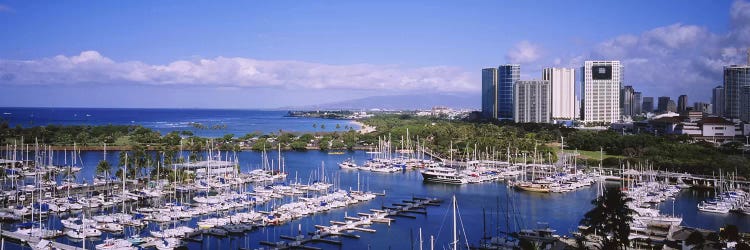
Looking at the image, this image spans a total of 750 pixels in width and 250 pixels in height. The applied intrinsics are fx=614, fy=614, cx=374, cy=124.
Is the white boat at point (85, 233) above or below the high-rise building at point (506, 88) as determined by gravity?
below

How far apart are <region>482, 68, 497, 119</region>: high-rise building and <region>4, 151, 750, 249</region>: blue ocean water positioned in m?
77.7

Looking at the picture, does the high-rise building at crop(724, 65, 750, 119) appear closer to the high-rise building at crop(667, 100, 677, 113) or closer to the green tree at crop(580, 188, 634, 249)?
the high-rise building at crop(667, 100, 677, 113)

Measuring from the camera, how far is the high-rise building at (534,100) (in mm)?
107562

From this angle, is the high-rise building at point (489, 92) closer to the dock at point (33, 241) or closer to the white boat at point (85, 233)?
the white boat at point (85, 233)

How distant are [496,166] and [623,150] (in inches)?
521

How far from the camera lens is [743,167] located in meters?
45.3

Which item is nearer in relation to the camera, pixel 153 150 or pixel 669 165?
pixel 669 165

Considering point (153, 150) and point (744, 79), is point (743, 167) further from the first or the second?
point (744, 79)

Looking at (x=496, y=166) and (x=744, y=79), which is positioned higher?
(x=744, y=79)

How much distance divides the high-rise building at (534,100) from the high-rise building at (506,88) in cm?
961

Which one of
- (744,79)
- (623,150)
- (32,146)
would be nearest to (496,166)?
(623,150)

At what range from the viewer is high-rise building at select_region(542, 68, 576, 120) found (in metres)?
115

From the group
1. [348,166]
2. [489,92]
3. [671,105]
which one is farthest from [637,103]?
[348,166]

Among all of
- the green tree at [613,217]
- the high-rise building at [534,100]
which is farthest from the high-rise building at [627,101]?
the green tree at [613,217]
